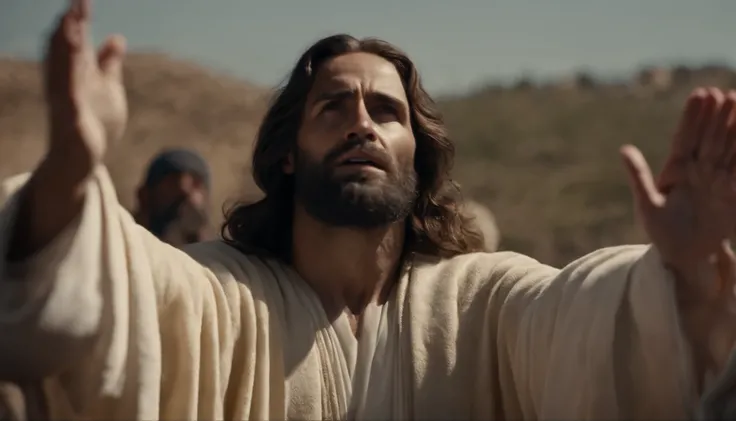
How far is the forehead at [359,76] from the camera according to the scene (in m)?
4.64

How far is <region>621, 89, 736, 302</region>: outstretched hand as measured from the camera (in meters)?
3.77

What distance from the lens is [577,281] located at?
4102 mm

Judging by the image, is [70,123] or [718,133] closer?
[70,123]

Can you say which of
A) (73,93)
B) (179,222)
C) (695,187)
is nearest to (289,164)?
(73,93)

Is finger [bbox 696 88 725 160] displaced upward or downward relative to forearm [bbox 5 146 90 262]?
upward

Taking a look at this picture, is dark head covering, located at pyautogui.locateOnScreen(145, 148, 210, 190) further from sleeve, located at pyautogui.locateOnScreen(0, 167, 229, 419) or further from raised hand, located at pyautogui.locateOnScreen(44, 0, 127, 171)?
raised hand, located at pyautogui.locateOnScreen(44, 0, 127, 171)

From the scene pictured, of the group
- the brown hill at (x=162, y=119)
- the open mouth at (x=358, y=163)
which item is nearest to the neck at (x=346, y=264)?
the open mouth at (x=358, y=163)

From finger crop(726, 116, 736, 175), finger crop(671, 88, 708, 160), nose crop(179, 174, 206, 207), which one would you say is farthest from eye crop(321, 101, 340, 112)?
nose crop(179, 174, 206, 207)

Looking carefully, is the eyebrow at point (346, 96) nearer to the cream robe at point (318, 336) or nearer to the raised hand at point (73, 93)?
the cream robe at point (318, 336)

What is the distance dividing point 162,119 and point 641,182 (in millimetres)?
24323

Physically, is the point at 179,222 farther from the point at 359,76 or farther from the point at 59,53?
the point at 59,53

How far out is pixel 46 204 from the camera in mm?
3688

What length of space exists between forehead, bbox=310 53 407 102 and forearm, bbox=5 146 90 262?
46.9 inches

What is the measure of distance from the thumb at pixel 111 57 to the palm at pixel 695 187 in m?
1.28
